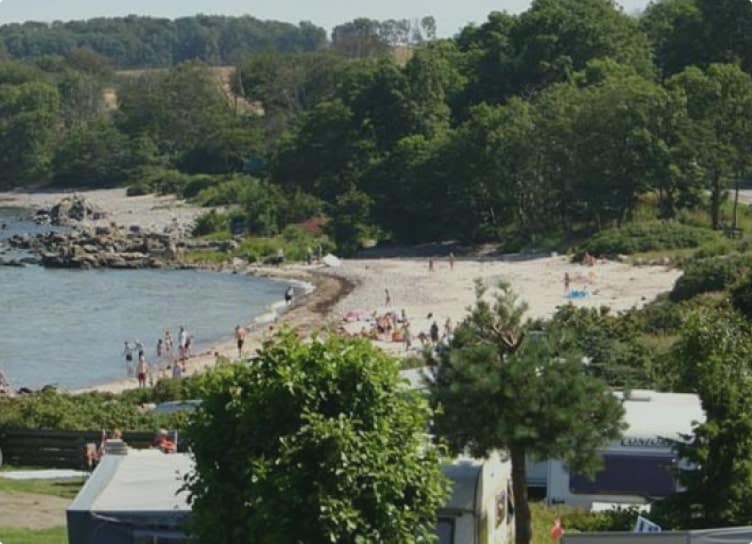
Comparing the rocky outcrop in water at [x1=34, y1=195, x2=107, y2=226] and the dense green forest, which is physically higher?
the dense green forest

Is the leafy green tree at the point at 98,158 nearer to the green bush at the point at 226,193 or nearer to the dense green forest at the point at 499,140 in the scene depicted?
the dense green forest at the point at 499,140

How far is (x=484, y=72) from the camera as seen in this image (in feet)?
288

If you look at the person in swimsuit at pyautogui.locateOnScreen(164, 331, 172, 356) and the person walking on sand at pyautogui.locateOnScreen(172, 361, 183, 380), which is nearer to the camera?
the person walking on sand at pyautogui.locateOnScreen(172, 361, 183, 380)

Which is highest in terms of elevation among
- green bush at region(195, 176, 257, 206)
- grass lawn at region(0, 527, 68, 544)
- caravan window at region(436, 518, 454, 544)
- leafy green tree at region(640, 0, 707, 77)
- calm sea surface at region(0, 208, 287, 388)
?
leafy green tree at region(640, 0, 707, 77)

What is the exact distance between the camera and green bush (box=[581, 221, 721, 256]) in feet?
204

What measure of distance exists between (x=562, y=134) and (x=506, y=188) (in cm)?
380

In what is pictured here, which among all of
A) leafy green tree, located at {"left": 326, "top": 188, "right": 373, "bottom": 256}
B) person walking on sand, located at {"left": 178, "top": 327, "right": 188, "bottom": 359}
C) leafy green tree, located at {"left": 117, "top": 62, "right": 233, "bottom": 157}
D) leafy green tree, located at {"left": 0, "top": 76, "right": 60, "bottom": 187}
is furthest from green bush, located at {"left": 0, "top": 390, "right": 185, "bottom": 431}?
leafy green tree, located at {"left": 0, "top": 76, "right": 60, "bottom": 187}

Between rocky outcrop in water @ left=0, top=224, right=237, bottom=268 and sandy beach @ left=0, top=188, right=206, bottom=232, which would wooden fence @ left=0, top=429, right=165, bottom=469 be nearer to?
rocky outcrop in water @ left=0, top=224, right=237, bottom=268

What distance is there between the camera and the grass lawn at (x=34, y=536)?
1711 centimetres

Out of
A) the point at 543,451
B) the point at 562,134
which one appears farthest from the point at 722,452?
the point at 562,134

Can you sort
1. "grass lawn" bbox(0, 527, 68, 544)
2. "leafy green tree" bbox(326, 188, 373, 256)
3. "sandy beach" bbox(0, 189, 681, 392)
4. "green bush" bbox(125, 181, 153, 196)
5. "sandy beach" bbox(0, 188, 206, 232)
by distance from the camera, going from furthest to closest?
"green bush" bbox(125, 181, 153, 196), "sandy beach" bbox(0, 188, 206, 232), "leafy green tree" bbox(326, 188, 373, 256), "sandy beach" bbox(0, 189, 681, 392), "grass lawn" bbox(0, 527, 68, 544)

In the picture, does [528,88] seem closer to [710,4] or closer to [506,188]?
[710,4]

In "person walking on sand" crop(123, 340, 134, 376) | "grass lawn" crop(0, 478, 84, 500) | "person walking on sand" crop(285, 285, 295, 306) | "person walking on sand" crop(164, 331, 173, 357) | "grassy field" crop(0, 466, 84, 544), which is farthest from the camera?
"person walking on sand" crop(285, 285, 295, 306)

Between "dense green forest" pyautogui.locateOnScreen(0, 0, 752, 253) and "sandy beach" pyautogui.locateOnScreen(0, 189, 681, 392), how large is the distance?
3995 millimetres
